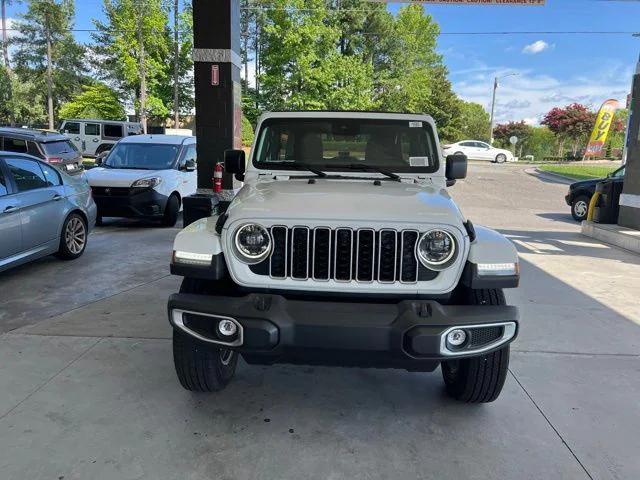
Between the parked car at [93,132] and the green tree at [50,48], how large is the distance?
18561mm

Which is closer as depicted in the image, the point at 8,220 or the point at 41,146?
the point at 8,220

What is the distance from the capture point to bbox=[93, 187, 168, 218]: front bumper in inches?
376

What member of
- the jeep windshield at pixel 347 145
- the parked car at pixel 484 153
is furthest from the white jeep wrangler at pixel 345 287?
the parked car at pixel 484 153

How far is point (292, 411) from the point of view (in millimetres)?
3344

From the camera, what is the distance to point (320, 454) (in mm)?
2883

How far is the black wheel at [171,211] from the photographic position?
32.6 ft

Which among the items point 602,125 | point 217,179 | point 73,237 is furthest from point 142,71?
point 73,237

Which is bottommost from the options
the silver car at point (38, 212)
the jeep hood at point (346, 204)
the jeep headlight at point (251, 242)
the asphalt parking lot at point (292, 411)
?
the asphalt parking lot at point (292, 411)

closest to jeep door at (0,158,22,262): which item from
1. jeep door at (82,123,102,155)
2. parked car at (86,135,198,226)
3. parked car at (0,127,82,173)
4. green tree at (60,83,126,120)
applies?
parked car at (86,135,198,226)

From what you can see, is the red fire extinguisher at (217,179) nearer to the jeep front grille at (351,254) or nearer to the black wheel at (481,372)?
the jeep front grille at (351,254)

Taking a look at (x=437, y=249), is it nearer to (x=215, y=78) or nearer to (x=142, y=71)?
(x=215, y=78)

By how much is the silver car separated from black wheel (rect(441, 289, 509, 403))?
191 inches

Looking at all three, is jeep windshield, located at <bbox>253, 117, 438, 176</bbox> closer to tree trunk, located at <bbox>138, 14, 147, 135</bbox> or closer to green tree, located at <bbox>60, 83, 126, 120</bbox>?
tree trunk, located at <bbox>138, 14, 147, 135</bbox>

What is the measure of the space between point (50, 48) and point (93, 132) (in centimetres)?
2293
